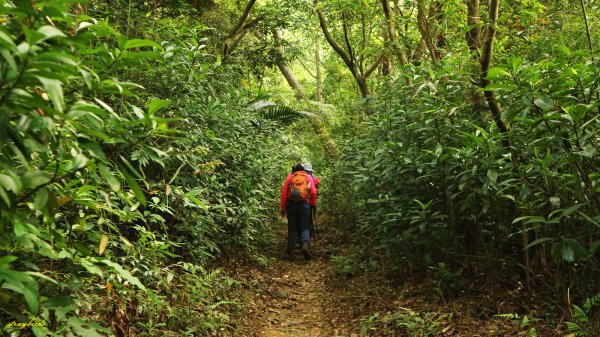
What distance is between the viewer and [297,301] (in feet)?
23.1

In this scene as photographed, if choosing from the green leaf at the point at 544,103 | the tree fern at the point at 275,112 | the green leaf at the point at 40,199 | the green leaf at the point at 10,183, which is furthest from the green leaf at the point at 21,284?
the tree fern at the point at 275,112

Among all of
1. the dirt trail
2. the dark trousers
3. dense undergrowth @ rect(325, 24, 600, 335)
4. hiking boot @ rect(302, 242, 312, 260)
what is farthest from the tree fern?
dense undergrowth @ rect(325, 24, 600, 335)

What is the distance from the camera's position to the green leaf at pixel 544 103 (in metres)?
3.44

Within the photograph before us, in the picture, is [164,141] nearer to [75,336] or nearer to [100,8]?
[100,8]

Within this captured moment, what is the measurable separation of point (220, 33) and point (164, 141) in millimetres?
6244

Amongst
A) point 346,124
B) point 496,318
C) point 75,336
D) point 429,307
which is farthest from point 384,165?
point 346,124

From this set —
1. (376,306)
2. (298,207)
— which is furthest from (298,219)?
(376,306)

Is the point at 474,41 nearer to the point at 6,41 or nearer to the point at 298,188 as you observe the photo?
the point at 298,188

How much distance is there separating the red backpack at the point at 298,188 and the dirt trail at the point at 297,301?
134 centimetres

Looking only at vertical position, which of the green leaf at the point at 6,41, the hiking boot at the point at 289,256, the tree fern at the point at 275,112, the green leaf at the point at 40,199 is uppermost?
the tree fern at the point at 275,112

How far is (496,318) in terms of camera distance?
14.3ft

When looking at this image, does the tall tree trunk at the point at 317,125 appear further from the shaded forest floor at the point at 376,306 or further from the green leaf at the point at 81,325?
the green leaf at the point at 81,325

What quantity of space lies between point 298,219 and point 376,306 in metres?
3.71

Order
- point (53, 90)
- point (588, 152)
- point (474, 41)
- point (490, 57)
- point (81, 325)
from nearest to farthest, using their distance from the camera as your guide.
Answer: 1. point (53, 90)
2. point (81, 325)
3. point (588, 152)
4. point (490, 57)
5. point (474, 41)
